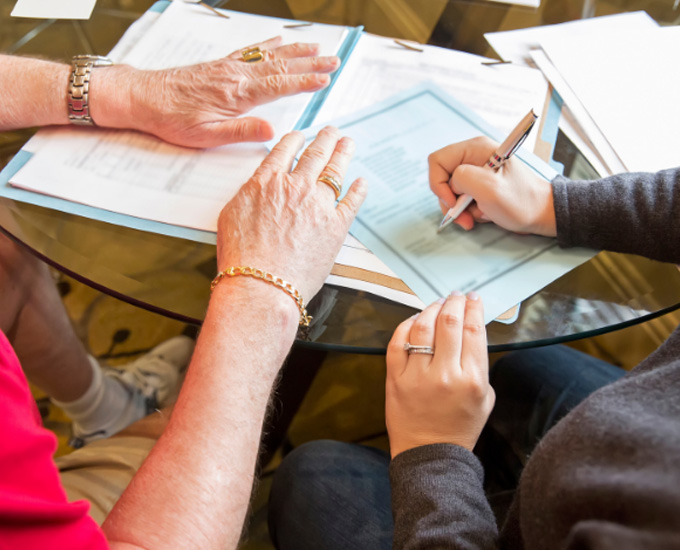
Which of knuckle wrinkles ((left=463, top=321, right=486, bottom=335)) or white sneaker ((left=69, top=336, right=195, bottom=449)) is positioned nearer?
knuckle wrinkles ((left=463, top=321, right=486, bottom=335))

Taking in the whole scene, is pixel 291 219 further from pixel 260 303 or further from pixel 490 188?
pixel 490 188

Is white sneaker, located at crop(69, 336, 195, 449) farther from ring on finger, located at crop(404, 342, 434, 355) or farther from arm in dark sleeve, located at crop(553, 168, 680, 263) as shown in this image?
arm in dark sleeve, located at crop(553, 168, 680, 263)

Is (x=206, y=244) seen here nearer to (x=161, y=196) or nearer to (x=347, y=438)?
Answer: (x=161, y=196)

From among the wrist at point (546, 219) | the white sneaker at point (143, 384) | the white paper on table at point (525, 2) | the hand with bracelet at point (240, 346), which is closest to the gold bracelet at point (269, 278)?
the hand with bracelet at point (240, 346)

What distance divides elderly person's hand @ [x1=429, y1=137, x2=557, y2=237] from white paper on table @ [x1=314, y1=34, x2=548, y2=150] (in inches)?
5.2

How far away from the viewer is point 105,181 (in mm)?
849

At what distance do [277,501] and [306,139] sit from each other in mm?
563

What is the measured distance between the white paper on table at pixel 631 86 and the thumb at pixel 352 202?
42 centimetres

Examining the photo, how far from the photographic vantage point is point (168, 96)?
909 millimetres

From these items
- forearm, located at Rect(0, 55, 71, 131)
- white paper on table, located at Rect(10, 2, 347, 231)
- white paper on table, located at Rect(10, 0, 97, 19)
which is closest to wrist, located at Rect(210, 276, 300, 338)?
white paper on table, located at Rect(10, 2, 347, 231)

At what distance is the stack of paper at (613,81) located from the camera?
901 mm

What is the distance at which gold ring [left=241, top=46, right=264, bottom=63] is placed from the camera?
970 millimetres

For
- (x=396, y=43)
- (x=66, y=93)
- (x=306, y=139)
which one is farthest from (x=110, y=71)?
(x=396, y=43)

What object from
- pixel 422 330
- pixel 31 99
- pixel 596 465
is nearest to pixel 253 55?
pixel 31 99
